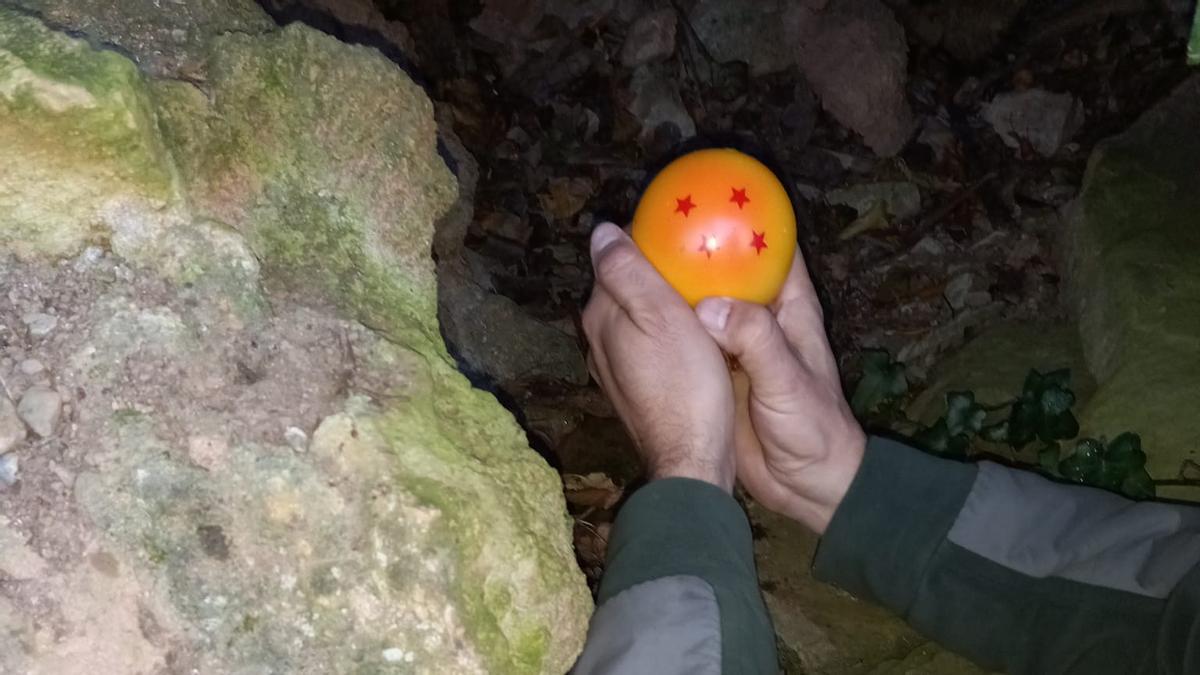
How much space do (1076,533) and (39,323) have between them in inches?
72.5

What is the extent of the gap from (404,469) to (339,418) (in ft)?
0.33

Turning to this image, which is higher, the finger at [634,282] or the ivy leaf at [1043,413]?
the finger at [634,282]

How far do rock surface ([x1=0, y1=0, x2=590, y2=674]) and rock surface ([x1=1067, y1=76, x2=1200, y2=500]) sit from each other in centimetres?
232

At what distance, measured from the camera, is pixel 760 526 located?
125 inches

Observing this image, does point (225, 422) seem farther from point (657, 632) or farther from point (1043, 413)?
point (1043, 413)

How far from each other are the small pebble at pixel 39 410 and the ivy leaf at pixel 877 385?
9.33ft

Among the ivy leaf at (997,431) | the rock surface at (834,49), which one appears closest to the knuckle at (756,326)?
the ivy leaf at (997,431)

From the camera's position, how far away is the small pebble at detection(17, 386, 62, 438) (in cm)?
112

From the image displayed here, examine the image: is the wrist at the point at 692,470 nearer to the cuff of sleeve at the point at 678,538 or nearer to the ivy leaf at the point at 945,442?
the cuff of sleeve at the point at 678,538

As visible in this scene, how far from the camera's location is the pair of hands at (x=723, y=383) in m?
1.98

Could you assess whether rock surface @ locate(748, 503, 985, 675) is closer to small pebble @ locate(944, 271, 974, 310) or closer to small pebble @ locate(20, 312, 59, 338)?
small pebble @ locate(944, 271, 974, 310)

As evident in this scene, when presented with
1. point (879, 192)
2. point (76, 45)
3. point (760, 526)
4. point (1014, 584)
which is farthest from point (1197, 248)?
point (76, 45)

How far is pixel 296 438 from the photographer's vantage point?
1215 mm

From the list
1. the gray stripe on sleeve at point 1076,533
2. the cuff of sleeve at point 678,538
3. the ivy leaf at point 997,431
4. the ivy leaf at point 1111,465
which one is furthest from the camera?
the ivy leaf at point 997,431
